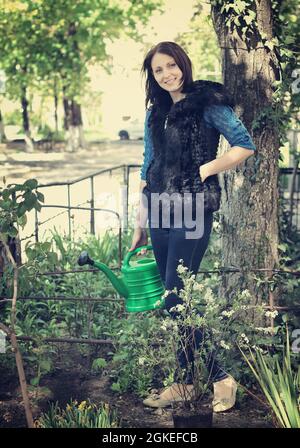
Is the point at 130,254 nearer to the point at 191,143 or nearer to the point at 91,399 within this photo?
the point at 191,143

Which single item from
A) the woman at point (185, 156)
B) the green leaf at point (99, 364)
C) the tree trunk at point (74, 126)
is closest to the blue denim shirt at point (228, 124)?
the woman at point (185, 156)

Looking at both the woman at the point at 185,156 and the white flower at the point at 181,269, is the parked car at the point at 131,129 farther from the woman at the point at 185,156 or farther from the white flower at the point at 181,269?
the white flower at the point at 181,269

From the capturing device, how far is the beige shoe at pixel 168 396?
12.6 ft

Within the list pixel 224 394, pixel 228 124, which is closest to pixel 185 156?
pixel 228 124

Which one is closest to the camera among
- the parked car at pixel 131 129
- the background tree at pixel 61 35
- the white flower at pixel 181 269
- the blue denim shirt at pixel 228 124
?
the white flower at pixel 181 269

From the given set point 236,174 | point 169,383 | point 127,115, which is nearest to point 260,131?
point 236,174

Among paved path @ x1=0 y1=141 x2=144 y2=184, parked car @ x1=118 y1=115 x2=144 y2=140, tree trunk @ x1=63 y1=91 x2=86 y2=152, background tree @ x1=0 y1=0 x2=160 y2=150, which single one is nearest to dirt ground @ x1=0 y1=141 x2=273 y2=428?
paved path @ x1=0 y1=141 x2=144 y2=184

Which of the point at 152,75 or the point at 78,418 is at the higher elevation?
the point at 152,75

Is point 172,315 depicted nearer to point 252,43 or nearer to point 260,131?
point 260,131

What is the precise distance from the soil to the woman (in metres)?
0.13

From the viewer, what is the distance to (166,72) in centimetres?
373

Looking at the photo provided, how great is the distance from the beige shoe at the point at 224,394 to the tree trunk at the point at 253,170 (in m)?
0.70

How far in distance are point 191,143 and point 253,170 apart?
2.48ft

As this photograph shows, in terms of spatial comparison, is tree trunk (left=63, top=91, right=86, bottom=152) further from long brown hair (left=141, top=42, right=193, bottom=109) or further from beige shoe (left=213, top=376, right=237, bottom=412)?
beige shoe (left=213, top=376, right=237, bottom=412)
